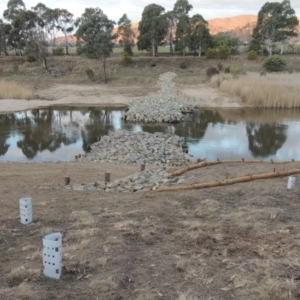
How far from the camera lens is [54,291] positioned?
3.30 meters

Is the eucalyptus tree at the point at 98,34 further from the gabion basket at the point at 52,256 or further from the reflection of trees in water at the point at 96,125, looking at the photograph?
the gabion basket at the point at 52,256

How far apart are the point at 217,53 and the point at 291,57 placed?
27.0 ft

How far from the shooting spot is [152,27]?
42188mm

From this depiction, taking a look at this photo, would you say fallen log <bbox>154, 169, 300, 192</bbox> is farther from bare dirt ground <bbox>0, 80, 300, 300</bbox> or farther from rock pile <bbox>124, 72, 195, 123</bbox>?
rock pile <bbox>124, 72, 195, 123</bbox>

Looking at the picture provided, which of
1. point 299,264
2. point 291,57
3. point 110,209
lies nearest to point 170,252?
point 299,264

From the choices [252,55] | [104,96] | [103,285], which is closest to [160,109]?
[104,96]

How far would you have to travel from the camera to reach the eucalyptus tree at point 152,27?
42.4 meters

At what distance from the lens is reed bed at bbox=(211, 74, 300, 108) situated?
78.2 ft

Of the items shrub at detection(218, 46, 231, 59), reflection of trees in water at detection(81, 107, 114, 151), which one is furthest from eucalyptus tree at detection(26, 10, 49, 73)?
shrub at detection(218, 46, 231, 59)

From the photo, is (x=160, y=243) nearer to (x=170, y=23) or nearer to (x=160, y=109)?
(x=160, y=109)

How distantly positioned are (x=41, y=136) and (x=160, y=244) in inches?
530

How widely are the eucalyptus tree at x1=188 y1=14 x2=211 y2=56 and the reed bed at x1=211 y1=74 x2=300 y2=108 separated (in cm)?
1725

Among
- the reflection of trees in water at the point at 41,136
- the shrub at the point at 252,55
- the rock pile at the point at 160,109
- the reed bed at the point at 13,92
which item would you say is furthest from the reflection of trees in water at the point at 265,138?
the shrub at the point at 252,55

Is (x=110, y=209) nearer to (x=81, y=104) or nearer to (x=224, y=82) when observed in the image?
(x=81, y=104)
